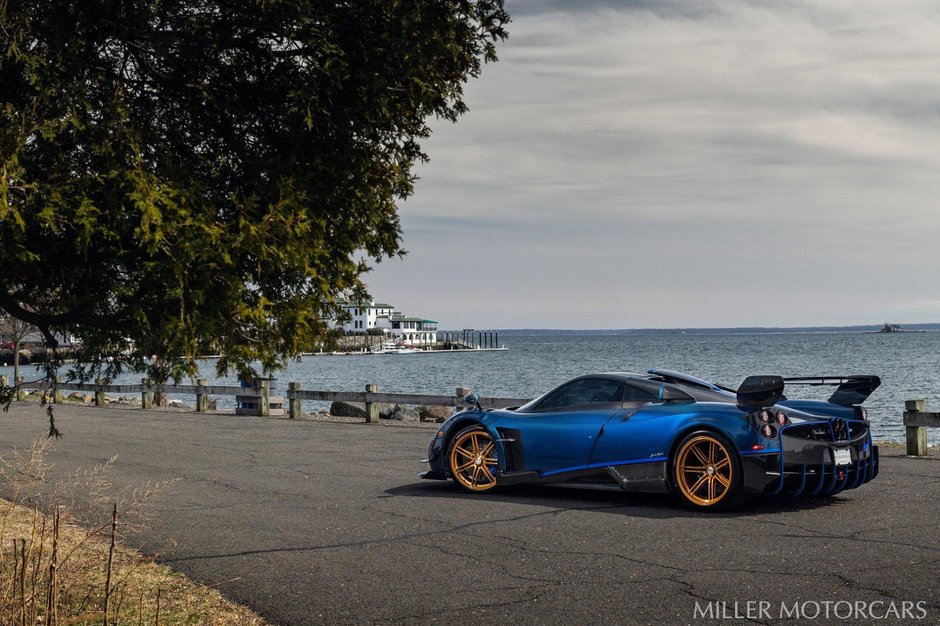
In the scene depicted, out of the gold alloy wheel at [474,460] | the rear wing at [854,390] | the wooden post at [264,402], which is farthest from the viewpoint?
the wooden post at [264,402]

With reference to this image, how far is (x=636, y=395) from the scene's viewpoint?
10.7m

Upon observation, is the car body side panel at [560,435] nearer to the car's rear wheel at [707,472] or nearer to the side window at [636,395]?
the side window at [636,395]

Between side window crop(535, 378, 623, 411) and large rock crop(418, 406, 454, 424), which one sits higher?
side window crop(535, 378, 623, 411)

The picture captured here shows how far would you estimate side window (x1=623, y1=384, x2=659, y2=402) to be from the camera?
10.6 m

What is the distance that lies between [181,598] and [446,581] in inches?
71.5

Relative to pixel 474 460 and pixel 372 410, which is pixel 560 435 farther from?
pixel 372 410

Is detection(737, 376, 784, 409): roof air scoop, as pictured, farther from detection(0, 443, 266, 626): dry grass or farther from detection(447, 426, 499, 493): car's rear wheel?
detection(0, 443, 266, 626): dry grass

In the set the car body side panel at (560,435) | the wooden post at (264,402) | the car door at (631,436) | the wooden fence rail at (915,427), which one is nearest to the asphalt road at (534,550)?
the car body side panel at (560,435)

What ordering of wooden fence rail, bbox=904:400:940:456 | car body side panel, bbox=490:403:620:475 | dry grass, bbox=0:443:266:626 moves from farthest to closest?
wooden fence rail, bbox=904:400:940:456, car body side panel, bbox=490:403:620:475, dry grass, bbox=0:443:266:626

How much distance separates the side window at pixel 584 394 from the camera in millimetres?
10938

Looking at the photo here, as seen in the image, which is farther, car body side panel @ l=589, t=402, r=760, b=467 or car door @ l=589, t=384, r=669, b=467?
car door @ l=589, t=384, r=669, b=467

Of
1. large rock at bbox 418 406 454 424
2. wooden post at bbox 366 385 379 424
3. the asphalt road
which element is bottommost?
large rock at bbox 418 406 454 424

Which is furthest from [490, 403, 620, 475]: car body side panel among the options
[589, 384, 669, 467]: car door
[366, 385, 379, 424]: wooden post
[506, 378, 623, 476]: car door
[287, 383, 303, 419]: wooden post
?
[287, 383, 303, 419]: wooden post

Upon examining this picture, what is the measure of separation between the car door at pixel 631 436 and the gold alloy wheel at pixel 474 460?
1.31 metres
